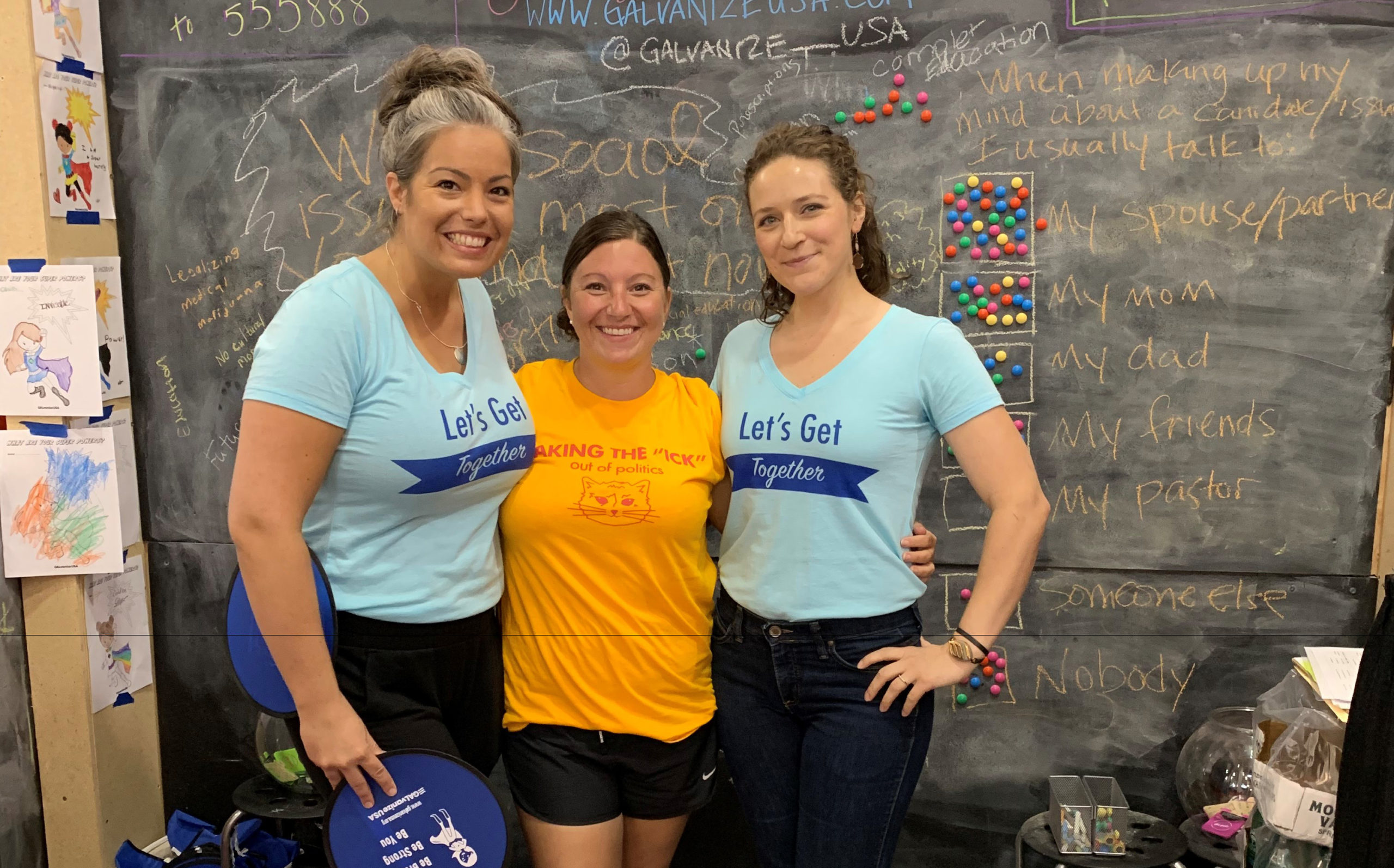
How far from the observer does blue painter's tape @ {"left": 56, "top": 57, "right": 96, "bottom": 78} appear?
7.69 ft

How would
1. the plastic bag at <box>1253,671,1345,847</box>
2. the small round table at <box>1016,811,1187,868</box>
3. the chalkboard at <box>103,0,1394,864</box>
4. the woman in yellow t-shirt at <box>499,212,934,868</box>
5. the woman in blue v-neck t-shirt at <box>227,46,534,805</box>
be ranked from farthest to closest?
the chalkboard at <box>103,0,1394,864</box>, the small round table at <box>1016,811,1187,868</box>, the woman in yellow t-shirt at <box>499,212,934,868</box>, the plastic bag at <box>1253,671,1345,847</box>, the woman in blue v-neck t-shirt at <box>227,46,534,805</box>

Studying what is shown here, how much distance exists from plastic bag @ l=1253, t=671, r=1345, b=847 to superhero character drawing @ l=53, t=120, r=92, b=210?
8.81ft

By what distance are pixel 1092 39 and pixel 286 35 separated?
1.90 m

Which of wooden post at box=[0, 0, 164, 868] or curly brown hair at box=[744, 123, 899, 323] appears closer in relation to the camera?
curly brown hair at box=[744, 123, 899, 323]

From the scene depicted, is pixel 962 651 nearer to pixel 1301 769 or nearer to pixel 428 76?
pixel 1301 769

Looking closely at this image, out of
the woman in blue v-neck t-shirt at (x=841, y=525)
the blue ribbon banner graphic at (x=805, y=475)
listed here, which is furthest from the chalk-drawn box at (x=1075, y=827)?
the blue ribbon banner graphic at (x=805, y=475)

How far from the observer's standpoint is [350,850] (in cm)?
144

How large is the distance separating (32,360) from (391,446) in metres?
1.45

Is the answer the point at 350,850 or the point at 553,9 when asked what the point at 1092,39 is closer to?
the point at 553,9

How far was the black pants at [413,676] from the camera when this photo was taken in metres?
1.46

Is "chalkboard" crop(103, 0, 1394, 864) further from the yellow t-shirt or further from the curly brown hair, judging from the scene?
the yellow t-shirt

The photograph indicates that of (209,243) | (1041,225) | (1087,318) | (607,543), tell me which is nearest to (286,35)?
(209,243)

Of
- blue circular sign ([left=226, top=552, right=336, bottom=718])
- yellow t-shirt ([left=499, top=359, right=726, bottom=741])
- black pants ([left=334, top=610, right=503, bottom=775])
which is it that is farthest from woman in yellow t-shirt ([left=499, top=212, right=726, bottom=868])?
blue circular sign ([left=226, top=552, right=336, bottom=718])

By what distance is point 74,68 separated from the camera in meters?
2.38
